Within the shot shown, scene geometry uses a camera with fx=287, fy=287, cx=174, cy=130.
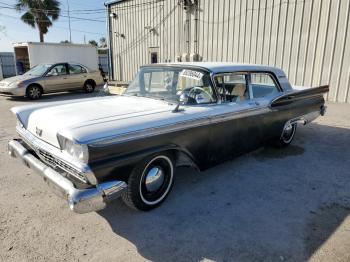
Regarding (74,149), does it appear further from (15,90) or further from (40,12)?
(40,12)

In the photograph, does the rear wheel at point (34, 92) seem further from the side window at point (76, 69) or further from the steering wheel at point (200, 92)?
the steering wheel at point (200, 92)

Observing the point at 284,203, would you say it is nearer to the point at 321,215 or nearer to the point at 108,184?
the point at 321,215

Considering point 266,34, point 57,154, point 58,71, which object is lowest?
point 57,154

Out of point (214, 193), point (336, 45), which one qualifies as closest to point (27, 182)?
point (214, 193)

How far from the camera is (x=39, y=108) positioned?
3.58 meters

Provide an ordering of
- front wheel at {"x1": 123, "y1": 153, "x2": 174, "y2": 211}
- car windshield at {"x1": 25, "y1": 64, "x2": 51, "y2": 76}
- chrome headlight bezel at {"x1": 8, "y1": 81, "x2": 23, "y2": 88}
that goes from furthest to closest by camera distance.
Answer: car windshield at {"x1": 25, "y1": 64, "x2": 51, "y2": 76} < chrome headlight bezel at {"x1": 8, "y1": 81, "x2": 23, "y2": 88} < front wheel at {"x1": 123, "y1": 153, "x2": 174, "y2": 211}

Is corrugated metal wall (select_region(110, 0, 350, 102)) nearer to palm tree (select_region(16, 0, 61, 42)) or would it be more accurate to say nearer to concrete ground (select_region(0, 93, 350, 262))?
concrete ground (select_region(0, 93, 350, 262))

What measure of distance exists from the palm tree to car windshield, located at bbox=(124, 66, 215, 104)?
89.0ft

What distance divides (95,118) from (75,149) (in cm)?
47

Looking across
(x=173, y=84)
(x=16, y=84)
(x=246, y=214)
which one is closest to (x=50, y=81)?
(x=16, y=84)

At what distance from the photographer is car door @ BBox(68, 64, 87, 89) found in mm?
12263

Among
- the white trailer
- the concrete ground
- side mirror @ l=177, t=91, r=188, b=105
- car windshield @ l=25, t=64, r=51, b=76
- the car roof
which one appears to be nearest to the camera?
the concrete ground

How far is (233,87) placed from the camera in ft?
13.8

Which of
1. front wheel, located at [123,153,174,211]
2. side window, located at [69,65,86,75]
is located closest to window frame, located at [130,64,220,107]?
front wheel, located at [123,153,174,211]
